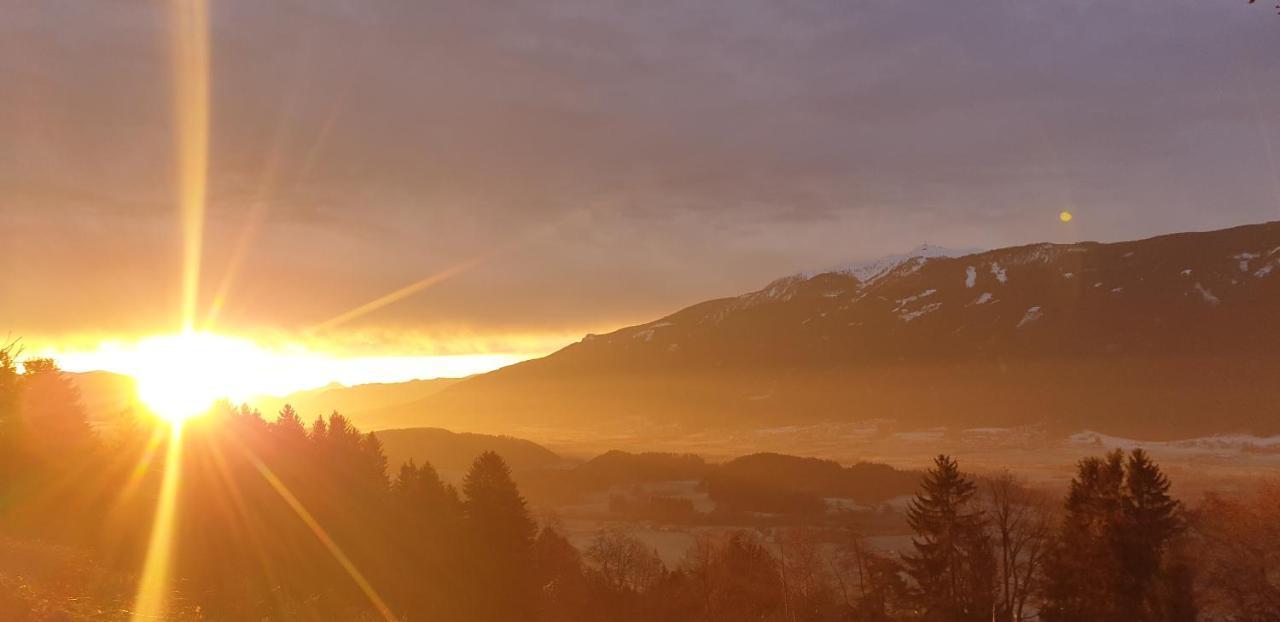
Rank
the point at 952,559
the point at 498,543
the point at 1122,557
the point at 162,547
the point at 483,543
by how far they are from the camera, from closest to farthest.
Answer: the point at 162,547, the point at 1122,557, the point at 952,559, the point at 483,543, the point at 498,543

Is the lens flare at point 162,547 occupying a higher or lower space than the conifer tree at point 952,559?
higher

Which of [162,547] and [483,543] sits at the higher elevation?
[162,547]

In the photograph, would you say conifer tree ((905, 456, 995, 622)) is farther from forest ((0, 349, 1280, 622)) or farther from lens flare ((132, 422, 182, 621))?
lens flare ((132, 422, 182, 621))

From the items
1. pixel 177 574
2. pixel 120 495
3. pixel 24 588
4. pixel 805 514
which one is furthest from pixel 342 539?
pixel 805 514

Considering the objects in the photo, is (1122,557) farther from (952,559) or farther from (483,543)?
(483,543)

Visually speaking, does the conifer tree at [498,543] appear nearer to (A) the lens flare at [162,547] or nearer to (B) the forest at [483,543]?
(B) the forest at [483,543]

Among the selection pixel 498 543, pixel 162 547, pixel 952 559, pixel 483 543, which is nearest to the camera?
pixel 162 547

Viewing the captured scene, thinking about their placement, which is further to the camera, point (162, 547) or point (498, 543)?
point (498, 543)

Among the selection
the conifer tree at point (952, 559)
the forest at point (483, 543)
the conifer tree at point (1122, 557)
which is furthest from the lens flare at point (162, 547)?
the conifer tree at point (1122, 557)

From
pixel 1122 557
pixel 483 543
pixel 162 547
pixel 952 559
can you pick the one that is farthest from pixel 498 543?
pixel 1122 557

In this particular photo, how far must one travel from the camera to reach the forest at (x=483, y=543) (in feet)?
147

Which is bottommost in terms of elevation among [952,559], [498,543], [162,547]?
[952,559]

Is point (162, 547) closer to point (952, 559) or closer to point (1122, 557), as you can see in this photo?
point (952, 559)

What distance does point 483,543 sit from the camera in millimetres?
69375
